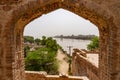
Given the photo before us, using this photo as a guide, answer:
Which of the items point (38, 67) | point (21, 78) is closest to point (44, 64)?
point (38, 67)

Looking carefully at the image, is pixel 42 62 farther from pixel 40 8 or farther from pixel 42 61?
pixel 40 8

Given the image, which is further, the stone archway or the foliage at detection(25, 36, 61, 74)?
the foliage at detection(25, 36, 61, 74)

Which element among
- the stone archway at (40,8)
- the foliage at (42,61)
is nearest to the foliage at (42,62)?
the foliage at (42,61)

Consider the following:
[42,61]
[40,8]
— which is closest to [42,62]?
[42,61]

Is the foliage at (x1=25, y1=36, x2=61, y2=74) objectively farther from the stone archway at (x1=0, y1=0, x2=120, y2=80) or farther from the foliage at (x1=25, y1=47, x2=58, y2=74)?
the stone archway at (x1=0, y1=0, x2=120, y2=80)

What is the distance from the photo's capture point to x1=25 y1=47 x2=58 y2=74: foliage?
2945 cm

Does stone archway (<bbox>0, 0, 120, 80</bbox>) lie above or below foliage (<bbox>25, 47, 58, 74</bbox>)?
above

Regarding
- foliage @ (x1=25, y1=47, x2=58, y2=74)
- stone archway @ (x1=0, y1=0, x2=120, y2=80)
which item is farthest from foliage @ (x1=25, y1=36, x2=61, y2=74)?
stone archway @ (x1=0, y1=0, x2=120, y2=80)

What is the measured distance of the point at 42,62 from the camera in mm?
30328

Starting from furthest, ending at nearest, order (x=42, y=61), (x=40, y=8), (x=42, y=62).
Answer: (x=42, y=61), (x=42, y=62), (x=40, y=8)

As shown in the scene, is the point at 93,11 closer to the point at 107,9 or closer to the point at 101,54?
the point at 107,9

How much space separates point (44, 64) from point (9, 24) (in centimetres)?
2464

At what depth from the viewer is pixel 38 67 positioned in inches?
1163

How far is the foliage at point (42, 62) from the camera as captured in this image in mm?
29453
